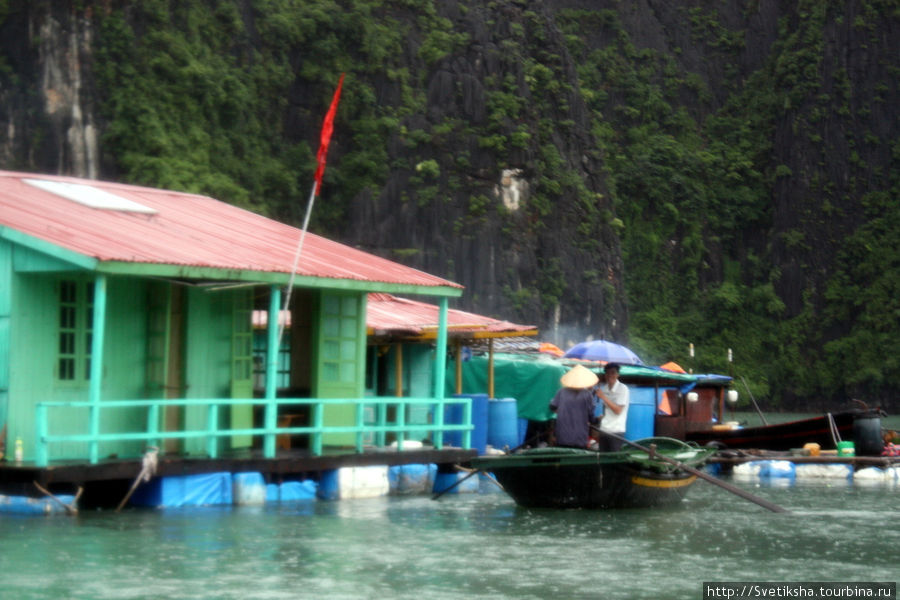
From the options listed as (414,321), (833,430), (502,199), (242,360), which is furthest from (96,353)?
(502,199)

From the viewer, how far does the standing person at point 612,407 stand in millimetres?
15719

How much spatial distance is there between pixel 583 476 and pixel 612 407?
994 mm

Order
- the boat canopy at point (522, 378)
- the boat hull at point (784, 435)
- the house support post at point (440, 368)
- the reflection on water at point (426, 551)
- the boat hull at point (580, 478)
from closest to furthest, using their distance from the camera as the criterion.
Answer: the reflection on water at point (426, 551), the boat hull at point (580, 478), the house support post at point (440, 368), the boat canopy at point (522, 378), the boat hull at point (784, 435)

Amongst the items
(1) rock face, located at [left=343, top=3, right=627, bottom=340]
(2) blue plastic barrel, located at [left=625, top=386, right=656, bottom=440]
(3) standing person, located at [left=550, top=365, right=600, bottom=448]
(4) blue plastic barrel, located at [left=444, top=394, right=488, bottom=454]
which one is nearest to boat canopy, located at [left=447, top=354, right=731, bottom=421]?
(2) blue plastic barrel, located at [left=625, top=386, right=656, bottom=440]

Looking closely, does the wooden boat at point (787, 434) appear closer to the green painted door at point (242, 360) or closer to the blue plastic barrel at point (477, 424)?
the blue plastic barrel at point (477, 424)

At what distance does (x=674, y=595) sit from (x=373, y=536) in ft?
12.6

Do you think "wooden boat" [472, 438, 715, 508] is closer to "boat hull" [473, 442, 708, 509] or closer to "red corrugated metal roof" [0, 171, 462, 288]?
"boat hull" [473, 442, 708, 509]

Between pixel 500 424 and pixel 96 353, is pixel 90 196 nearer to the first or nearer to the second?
pixel 96 353

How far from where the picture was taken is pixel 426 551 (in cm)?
1231

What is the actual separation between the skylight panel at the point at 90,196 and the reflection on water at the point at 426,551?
3.82m

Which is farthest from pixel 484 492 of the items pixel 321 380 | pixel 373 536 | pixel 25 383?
pixel 25 383

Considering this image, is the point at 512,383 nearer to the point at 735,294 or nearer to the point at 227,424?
the point at 227,424

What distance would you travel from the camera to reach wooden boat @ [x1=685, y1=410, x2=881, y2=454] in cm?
2595

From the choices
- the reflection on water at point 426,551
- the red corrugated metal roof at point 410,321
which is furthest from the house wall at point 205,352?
the red corrugated metal roof at point 410,321
